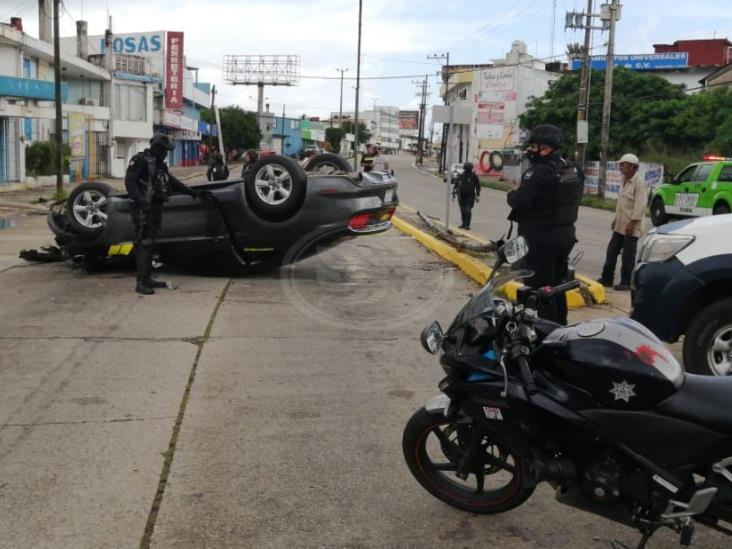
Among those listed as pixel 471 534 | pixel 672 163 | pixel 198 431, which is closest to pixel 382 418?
pixel 198 431

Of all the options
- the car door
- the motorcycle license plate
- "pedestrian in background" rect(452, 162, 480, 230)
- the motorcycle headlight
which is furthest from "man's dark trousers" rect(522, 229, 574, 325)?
the car door

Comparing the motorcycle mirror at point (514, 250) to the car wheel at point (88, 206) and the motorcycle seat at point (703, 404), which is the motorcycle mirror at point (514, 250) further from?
the car wheel at point (88, 206)

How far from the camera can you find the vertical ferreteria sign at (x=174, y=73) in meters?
53.7

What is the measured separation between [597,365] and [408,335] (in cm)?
439

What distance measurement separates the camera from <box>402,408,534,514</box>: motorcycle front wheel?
3.72 meters

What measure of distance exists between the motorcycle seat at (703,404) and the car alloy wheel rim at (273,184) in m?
6.94

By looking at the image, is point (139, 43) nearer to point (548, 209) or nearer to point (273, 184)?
point (273, 184)

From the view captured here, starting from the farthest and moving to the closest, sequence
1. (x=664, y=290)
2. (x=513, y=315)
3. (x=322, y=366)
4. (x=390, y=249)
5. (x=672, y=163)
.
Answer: (x=672, y=163)
(x=390, y=249)
(x=322, y=366)
(x=664, y=290)
(x=513, y=315)

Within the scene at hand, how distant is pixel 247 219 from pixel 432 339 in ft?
22.0

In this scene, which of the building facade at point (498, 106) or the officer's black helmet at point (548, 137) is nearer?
the officer's black helmet at point (548, 137)

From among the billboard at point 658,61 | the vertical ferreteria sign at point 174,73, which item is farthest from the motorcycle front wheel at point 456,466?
the billboard at point 658,61

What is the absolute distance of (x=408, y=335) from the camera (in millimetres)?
7555

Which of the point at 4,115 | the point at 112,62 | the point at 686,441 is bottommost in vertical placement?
the point at 686,441

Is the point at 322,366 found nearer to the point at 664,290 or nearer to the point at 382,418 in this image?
the point at 382,418
